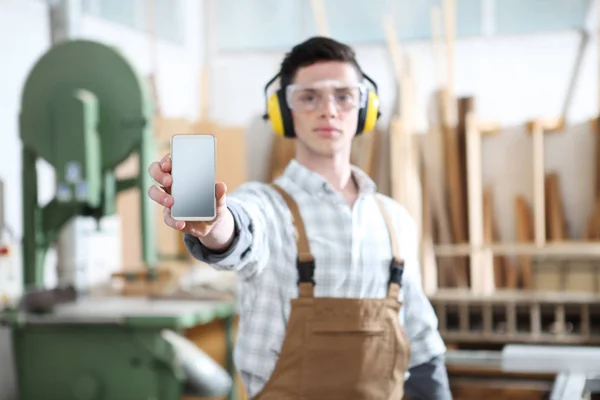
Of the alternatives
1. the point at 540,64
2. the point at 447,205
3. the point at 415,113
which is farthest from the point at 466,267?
the point at 540,64

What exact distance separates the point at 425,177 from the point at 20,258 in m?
2.37

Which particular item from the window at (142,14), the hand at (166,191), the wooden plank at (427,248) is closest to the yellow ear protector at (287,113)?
the hand at (166,191)

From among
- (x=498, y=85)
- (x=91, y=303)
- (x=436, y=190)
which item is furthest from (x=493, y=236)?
(x=91, y=303)

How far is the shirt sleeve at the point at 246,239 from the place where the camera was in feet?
3.85

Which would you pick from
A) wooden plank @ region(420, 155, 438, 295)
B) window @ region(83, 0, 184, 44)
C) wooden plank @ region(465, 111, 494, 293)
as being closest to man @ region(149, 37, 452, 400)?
wooden plank @ region(420, 155, 438, 295)

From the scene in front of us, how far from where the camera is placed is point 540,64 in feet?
18.2

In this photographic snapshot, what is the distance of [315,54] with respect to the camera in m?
1.45

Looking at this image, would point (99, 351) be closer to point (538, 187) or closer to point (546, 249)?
point (546, 249)

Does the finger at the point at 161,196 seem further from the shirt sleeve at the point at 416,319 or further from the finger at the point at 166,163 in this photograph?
the shirt sleeve at the point at 416,319

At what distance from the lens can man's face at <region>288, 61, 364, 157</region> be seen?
1.41 meters

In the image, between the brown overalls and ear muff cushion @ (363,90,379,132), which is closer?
the brown overalls

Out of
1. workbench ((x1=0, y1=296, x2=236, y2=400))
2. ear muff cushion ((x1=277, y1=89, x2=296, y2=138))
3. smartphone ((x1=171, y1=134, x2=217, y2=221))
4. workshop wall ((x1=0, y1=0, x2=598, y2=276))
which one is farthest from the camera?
workshop wall ((x1=0, y1=0, x2=598, y2=276))

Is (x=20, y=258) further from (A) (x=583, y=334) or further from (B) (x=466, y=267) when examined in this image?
(A) (x=583, y=334)

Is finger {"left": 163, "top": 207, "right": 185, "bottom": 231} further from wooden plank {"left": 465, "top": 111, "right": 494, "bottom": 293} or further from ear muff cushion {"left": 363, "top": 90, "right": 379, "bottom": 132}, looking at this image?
wooden plank {"left": 465, "top": 111, "right": 494, "bottom": 293}
